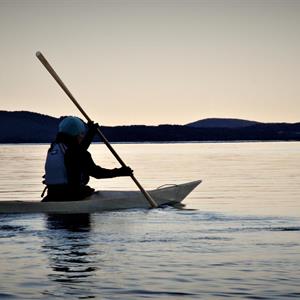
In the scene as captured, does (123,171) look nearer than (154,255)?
No

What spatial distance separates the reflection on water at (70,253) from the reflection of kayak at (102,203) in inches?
22.8

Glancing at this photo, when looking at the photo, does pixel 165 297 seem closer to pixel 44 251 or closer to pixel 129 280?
pixel 129 280

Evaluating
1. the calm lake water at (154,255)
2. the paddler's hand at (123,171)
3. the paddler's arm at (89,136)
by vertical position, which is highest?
the paddler's arm at (89,136)

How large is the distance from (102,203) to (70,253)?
241 inches

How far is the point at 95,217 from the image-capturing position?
15.5 m

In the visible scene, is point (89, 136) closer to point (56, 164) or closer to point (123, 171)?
point (56, 164)

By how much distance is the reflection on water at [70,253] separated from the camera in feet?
28.2

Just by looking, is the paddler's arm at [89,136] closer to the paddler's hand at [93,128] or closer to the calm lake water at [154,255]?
the paddler's hand at [93,128]

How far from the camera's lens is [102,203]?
16734mm

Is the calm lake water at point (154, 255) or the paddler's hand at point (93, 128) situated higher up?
the paddler's hand at point (93, 128)

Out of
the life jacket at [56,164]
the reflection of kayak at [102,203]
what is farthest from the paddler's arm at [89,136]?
the reflection of kayak at [102,203]

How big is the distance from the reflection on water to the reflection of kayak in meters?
0.58

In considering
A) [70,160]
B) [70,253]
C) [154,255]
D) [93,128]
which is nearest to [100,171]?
[70,160]

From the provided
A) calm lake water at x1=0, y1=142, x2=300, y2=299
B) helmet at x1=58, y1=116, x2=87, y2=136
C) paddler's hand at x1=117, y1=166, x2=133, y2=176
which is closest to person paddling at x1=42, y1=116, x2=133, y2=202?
helmet at x1=58, y1=116, x2=87, y2=136
